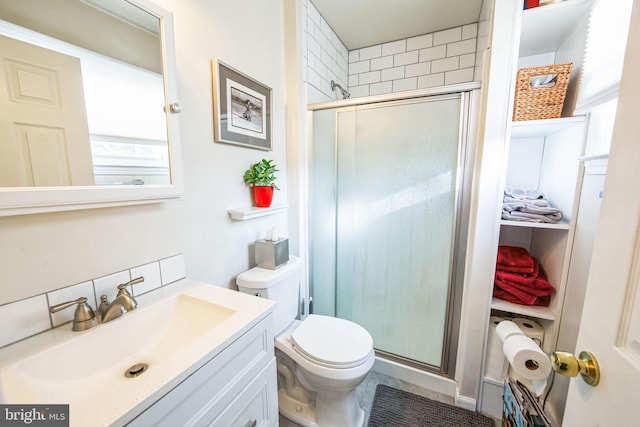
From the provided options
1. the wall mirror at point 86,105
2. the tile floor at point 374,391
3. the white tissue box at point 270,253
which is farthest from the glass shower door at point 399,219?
the wall mirror at point 86,105

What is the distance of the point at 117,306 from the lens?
29.9 inches

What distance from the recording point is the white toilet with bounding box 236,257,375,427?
3.76 feet

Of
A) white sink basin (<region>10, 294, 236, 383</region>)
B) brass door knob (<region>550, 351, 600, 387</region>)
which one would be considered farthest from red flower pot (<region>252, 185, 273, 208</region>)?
brass door knob (<region>550, 351, 600, 387</region>)

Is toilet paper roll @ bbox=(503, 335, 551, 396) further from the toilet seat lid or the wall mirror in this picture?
the wall mirror

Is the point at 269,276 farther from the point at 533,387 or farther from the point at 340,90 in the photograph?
the point at 340,90

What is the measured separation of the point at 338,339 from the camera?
1.27 meters

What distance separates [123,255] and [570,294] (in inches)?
73.6

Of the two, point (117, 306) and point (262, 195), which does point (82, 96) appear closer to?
point (117, 306)

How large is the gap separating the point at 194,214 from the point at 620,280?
4.09 ft

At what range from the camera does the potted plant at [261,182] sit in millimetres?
1333

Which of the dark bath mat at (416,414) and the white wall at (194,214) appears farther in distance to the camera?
the dark bath mat at (416,414)

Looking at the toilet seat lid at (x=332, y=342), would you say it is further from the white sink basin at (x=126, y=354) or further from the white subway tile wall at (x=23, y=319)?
the white subway tile wall at (x=23, y=319)

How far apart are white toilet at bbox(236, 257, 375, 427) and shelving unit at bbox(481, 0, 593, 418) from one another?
31.1 inches

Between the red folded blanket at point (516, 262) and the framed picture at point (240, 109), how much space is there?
4.79 ft
